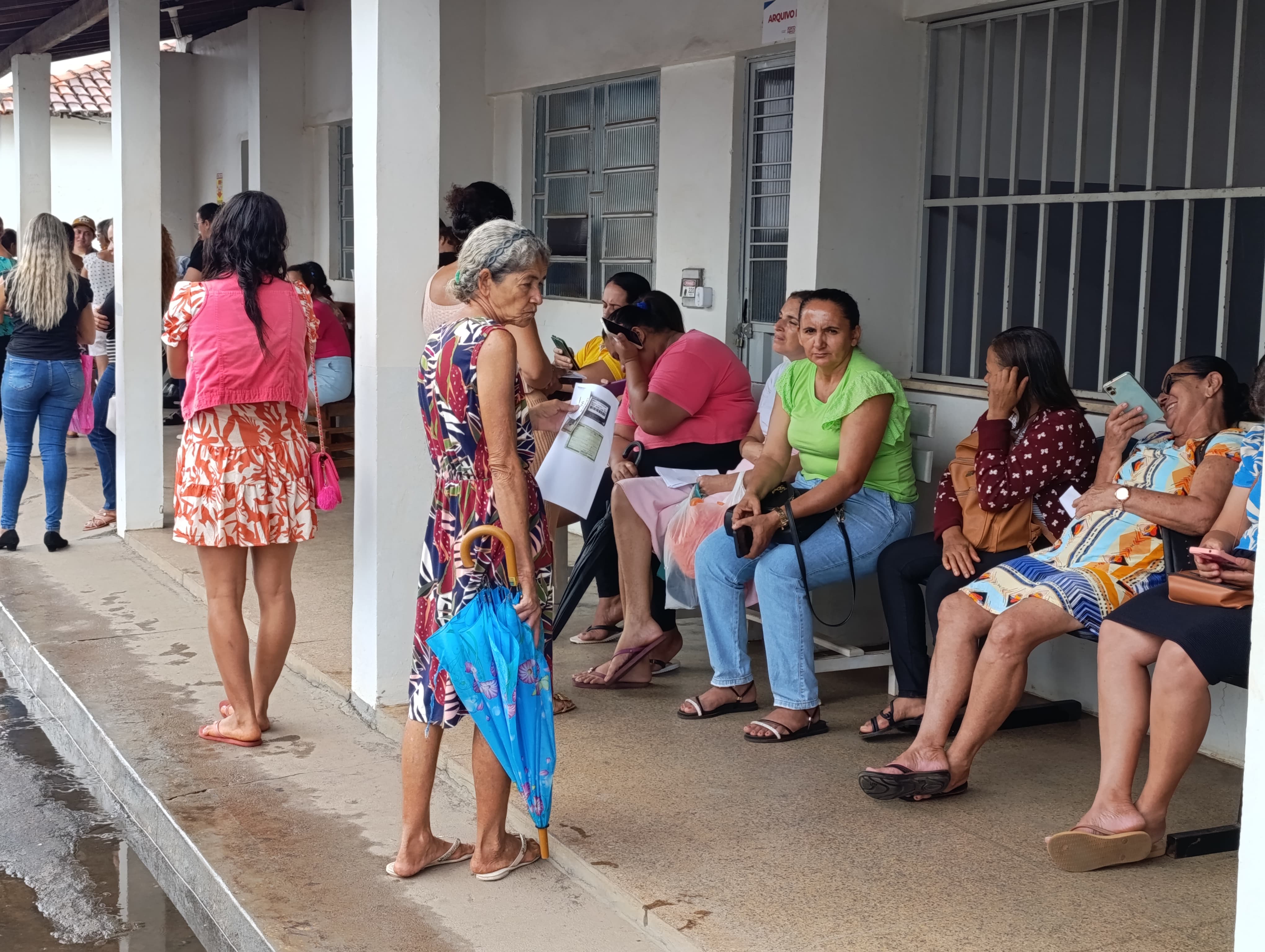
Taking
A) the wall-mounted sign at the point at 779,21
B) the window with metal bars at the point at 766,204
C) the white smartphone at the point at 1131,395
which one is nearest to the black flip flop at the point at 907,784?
the white smartphone at the point at 1131,395

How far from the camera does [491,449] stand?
321cm

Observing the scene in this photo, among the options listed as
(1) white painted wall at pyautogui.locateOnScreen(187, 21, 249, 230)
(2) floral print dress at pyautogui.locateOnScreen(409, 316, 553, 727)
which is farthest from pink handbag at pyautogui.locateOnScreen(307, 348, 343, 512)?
(1) white painted wall at pyautogui.locateOnScreen(187, 21, 249, 230)

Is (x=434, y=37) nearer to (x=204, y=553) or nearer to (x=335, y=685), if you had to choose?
(x=204, y=553)

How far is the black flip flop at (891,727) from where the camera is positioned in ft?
14.2

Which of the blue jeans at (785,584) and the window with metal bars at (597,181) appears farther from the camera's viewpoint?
the window with metal bars at (597,181)

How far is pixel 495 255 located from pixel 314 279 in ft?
18.7

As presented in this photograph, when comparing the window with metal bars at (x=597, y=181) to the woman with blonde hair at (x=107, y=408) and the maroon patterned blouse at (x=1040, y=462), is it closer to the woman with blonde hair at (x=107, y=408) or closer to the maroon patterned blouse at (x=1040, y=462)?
the woman with blonde hair at (x=107, y=408)

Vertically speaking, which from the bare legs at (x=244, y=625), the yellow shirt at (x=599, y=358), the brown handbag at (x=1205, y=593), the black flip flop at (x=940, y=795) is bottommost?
the black flip flop at (x=940, y=795)

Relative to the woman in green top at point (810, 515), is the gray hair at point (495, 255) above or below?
above

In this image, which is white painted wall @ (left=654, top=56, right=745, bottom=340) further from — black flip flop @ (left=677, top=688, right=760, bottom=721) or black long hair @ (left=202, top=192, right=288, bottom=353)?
black long hair @ (left=202, top=192, right=288, bottom=353)

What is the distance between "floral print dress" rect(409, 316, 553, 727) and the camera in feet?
10.5

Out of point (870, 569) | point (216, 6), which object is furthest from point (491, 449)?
point (216, 6)

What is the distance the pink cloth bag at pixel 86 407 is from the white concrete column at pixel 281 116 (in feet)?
7.87

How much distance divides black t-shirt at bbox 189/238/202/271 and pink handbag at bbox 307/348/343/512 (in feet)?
1.44
